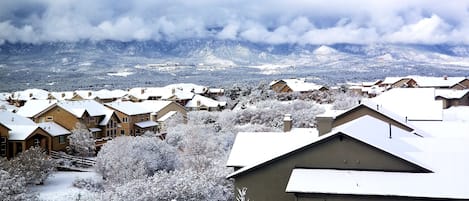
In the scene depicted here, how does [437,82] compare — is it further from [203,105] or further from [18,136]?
Answer: [18,136]

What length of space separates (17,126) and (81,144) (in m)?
5.86

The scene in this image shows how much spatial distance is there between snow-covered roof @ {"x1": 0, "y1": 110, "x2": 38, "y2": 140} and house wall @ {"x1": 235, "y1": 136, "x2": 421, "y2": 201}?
30.5 metres

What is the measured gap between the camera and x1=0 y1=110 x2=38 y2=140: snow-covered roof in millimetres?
43281

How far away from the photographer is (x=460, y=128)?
30500 millimetres

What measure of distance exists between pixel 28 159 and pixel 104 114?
2476cm

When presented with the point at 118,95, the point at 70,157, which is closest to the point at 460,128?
the point at 70,157

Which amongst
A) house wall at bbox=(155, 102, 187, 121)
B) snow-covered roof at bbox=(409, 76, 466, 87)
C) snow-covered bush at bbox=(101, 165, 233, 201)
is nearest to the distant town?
snow-covered bush at bbox=(101, 165, 233, 201)

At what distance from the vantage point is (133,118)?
215 ft

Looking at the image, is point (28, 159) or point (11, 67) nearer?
point (11, 67)

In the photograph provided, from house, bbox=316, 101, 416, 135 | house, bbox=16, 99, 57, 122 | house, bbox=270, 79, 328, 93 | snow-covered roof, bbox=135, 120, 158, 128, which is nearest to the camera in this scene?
house, bbox=316, 101, 416, 135

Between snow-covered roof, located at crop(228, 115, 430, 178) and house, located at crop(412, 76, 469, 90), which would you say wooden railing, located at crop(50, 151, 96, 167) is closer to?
snow-covered roof, located at crop(228, 115, 430, 178)

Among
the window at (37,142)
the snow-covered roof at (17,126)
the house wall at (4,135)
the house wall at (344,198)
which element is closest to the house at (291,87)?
the snow-covered roof at (17,126)

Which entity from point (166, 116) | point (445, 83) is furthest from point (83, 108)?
point (445, 83)

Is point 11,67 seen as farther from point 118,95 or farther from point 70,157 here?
point 118,95
